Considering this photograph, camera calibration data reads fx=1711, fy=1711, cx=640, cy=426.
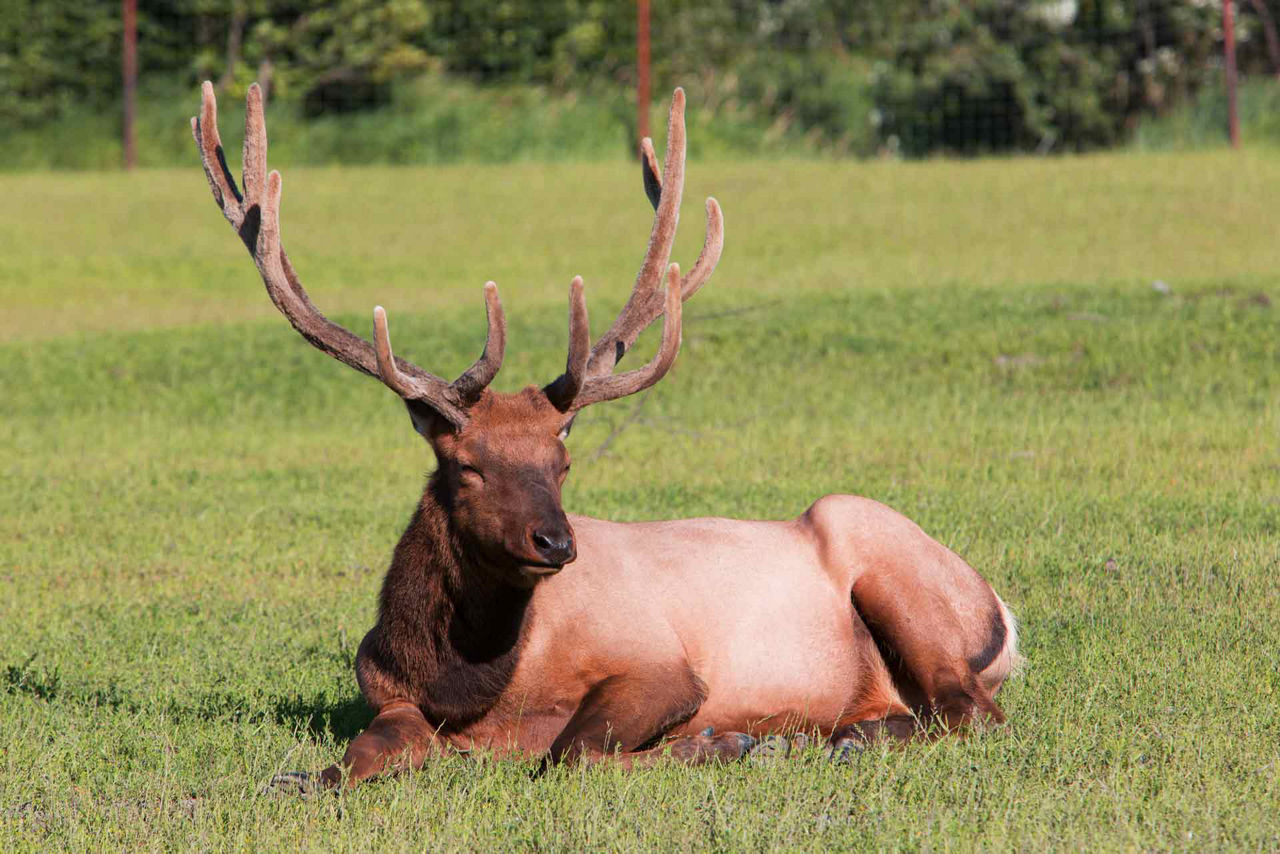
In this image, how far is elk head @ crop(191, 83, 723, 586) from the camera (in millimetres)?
5395

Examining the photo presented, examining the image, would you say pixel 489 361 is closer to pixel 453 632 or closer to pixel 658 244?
pixel 453 632

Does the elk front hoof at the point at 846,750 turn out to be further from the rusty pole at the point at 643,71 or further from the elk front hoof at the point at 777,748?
the rusty pole at the point at 643,71

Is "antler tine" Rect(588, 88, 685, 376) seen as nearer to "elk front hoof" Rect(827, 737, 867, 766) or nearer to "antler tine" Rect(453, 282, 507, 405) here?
"antler tine" Rect(453, 282, 507, 405)

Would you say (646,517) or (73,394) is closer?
(646,517)

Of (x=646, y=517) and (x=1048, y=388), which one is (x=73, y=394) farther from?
(x=1048, y=388)

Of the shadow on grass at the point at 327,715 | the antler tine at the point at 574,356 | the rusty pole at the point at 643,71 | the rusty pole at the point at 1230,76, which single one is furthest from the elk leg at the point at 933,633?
the rusty pole at the point at 1230,76

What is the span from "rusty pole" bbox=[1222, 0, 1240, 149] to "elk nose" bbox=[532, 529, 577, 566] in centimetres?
2229

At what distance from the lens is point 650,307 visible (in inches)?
253

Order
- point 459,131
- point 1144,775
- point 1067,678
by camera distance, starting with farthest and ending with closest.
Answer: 1. point 459,131
2. point 1067,678
3. point 1144,775

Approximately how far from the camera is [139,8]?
29.2 m

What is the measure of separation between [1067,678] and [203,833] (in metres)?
3.20

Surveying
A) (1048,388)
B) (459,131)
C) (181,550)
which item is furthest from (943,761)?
A: (459,131)

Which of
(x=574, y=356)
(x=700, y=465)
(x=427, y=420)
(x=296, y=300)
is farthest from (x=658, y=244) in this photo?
(x=700, y=465)

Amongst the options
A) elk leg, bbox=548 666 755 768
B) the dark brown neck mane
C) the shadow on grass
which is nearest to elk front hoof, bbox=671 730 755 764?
elk leg, bbox=548 666 755 768
